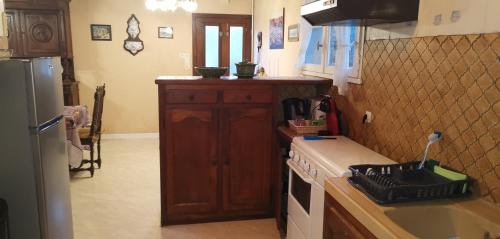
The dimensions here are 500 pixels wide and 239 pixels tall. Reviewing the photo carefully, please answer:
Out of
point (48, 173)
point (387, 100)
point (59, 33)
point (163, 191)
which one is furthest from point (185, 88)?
point (59, 33)

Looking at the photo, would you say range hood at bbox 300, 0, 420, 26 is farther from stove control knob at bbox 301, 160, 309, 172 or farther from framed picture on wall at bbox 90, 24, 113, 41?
framed picture on wall at bbox 90, 24, 113, 41

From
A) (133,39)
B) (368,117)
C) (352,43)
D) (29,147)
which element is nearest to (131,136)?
(133,39)

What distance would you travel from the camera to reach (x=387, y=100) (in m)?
2.31

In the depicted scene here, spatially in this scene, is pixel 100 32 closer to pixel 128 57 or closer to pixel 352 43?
pixel 128 57

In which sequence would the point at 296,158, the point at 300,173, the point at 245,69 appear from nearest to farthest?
the point at 300,173, the point at 296,158, the point at 245,69

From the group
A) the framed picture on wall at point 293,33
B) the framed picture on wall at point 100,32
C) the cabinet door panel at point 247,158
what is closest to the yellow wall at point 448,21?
the cabinet door panel at point 247,158

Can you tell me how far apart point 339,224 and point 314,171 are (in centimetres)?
50

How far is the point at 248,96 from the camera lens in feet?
9.84

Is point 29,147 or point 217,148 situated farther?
point 217,148

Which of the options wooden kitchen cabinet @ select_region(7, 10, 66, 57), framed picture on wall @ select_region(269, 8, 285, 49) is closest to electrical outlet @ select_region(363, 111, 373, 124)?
framed picture on wall @ select_region(269, 8, 285, 49)

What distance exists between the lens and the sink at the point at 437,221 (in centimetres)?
148

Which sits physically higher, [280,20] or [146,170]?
[280,20]

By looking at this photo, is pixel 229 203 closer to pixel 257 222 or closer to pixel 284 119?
pixel 257 222

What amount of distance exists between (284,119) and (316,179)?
1.08 meters
